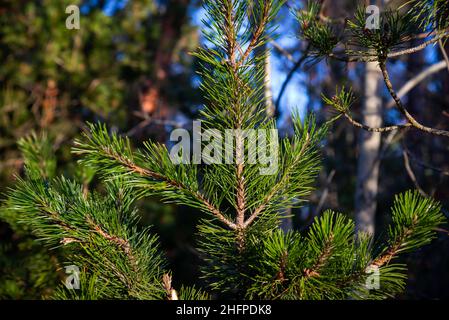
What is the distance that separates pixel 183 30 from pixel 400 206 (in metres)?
6.57

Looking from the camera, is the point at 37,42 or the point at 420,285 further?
the point at 37,42

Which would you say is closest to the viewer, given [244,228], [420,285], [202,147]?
[244,228]

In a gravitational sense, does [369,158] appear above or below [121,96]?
below

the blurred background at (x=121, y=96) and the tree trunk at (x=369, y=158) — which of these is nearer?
the tree trunk at (x=369, y=158)

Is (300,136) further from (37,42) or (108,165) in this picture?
(37,42)

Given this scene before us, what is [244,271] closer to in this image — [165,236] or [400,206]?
[400,206]

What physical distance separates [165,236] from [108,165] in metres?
3.90

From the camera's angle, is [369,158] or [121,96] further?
[121,96]

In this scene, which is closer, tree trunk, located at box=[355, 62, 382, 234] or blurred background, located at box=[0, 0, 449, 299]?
tree trunk, located at box=[355, 62, 382, 234]

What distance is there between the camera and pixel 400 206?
3.76ft
